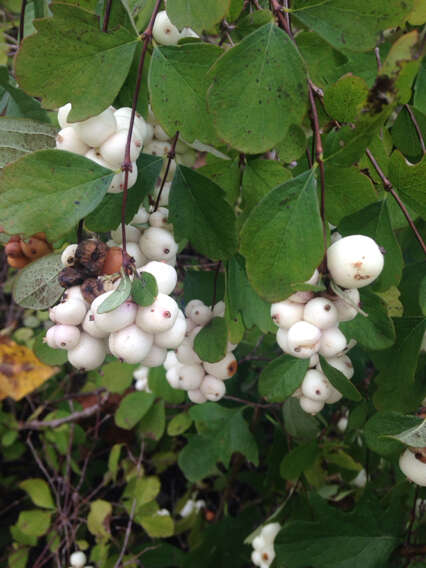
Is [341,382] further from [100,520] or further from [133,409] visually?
[100,520]

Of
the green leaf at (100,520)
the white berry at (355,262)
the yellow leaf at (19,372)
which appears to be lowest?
the green leaf at (100,520)

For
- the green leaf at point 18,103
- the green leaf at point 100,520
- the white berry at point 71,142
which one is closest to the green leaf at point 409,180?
the white berry at point 71,142

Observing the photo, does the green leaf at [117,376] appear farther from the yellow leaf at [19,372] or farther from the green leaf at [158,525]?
the green leaf at [158,525]

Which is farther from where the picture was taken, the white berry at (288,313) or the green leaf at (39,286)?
the green leaf at (39,286)

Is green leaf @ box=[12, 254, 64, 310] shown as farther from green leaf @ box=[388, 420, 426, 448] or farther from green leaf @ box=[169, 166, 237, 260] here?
green leaf @ box=[388, 420, 426, 448]

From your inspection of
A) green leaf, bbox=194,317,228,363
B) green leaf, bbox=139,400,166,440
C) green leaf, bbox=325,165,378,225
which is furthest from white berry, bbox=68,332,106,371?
green leaf, bbox=139,400,166,440

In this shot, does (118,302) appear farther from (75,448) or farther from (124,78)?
(75,448)

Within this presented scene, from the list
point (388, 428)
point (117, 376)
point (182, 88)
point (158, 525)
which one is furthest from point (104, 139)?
point (158, 525)
